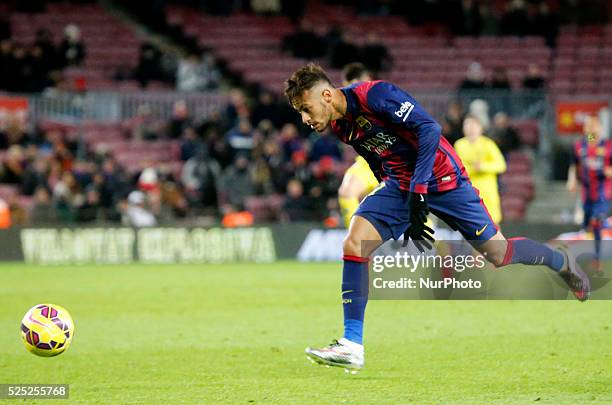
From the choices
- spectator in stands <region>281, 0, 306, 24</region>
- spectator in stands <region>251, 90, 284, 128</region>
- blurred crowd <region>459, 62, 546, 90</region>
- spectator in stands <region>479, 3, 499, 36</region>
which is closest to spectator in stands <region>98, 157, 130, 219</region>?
spectator in stands <region>251, 90, 284, 128</region>

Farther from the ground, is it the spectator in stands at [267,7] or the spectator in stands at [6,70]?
the spectator in stands at [267,7]

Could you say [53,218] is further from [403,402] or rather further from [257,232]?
[403,402]

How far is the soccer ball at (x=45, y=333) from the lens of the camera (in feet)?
24.2

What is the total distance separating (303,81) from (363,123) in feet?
1.63

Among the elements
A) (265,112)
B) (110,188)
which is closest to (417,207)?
(110,188)

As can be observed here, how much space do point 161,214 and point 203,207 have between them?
2.47ft

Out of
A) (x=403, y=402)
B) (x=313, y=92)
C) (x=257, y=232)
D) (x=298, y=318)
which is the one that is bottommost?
(x=257, y=232)

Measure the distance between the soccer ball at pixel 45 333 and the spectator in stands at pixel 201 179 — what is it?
12414 mm

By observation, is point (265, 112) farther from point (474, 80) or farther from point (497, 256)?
point (497, 256)

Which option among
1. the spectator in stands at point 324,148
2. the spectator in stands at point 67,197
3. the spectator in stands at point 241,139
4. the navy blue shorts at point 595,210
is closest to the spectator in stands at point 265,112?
the spectator in stands at point 241,139

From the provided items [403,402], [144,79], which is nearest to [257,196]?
[144,79]

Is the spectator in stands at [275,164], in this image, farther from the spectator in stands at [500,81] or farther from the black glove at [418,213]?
the black glove at [418,213]

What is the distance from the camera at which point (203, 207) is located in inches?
784

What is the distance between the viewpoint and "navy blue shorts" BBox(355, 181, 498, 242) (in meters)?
7.33
